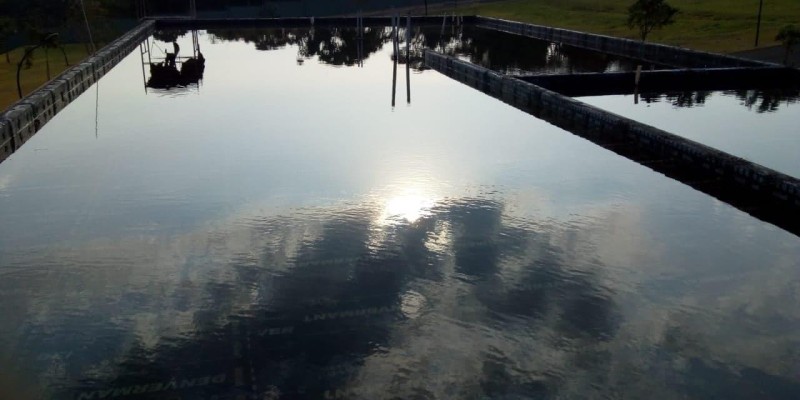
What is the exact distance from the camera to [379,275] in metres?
12.8

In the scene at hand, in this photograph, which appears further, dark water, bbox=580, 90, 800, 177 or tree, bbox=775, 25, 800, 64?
tree, bbox=775, 25, 800, 64

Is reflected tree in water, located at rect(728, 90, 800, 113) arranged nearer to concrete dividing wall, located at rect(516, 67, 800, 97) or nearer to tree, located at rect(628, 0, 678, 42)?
concrete dividing wall, located at rect(516, 67, 800, 97)

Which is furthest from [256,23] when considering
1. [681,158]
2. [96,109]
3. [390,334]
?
[390,334]

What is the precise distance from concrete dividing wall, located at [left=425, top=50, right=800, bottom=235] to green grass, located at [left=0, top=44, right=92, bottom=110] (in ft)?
71.9

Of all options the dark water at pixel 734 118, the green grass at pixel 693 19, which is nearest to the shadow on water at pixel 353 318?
the dark water at pixel 734 118

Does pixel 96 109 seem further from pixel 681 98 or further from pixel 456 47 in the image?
pixel 456 47

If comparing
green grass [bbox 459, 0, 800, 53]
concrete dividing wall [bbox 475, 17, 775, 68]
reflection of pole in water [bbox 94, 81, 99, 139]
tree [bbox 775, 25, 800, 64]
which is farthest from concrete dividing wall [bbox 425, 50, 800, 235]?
green grass [bbox 459, 0, 800, 53]

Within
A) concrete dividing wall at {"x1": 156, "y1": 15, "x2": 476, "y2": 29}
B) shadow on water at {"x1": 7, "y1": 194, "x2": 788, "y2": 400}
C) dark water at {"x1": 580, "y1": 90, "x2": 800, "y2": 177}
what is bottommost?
shadow on water at {"x1": 7, "y1": 194, "x2": 788, "y2": 400}

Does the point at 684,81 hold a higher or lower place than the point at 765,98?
higher

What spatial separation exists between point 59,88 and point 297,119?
10.9 meters

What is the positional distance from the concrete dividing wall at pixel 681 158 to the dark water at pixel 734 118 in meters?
2.35

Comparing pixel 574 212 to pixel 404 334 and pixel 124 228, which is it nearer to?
pixel 404 334

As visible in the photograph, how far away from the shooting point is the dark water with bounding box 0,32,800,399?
9.65 metres

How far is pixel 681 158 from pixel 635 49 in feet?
91.2
